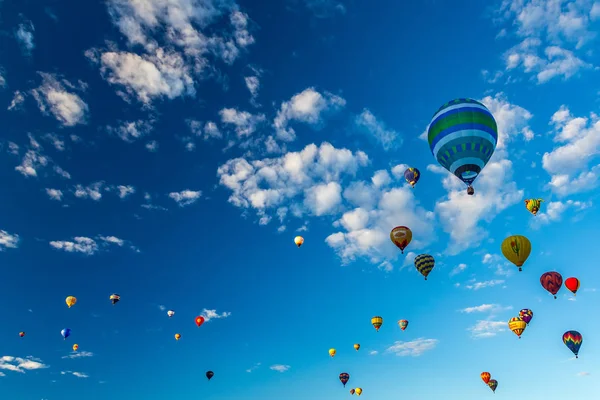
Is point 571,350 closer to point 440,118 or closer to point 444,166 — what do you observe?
point 444,166

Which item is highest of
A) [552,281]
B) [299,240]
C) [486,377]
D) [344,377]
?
[299,240]

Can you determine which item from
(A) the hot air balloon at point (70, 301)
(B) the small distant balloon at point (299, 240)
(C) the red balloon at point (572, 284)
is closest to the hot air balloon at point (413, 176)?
(B) the small distant balloon at point (299, 240)

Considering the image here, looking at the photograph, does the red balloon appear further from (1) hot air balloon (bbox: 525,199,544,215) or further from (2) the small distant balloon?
(2) the small distant balloon

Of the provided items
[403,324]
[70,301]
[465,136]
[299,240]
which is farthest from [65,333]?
[465,136]

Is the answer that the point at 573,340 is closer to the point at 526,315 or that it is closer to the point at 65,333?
the point at 526,315

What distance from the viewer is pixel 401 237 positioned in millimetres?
47812

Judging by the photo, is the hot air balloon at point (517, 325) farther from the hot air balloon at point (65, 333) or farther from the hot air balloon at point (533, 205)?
the hot air balloon at point (65, 333)

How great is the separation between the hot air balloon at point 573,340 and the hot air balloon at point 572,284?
28.6 ft

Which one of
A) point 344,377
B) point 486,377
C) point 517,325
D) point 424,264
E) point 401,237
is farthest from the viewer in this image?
point 344,377

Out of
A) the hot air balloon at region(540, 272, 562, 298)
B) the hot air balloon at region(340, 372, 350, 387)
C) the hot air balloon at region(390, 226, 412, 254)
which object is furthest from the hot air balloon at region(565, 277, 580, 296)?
the hot air balloon at region(340, 372, 350, 387)

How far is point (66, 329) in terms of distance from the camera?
73.9m

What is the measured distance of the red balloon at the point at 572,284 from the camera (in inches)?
2007

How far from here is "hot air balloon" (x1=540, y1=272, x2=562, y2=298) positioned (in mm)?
48312

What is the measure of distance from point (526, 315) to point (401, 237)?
32.9 metres
